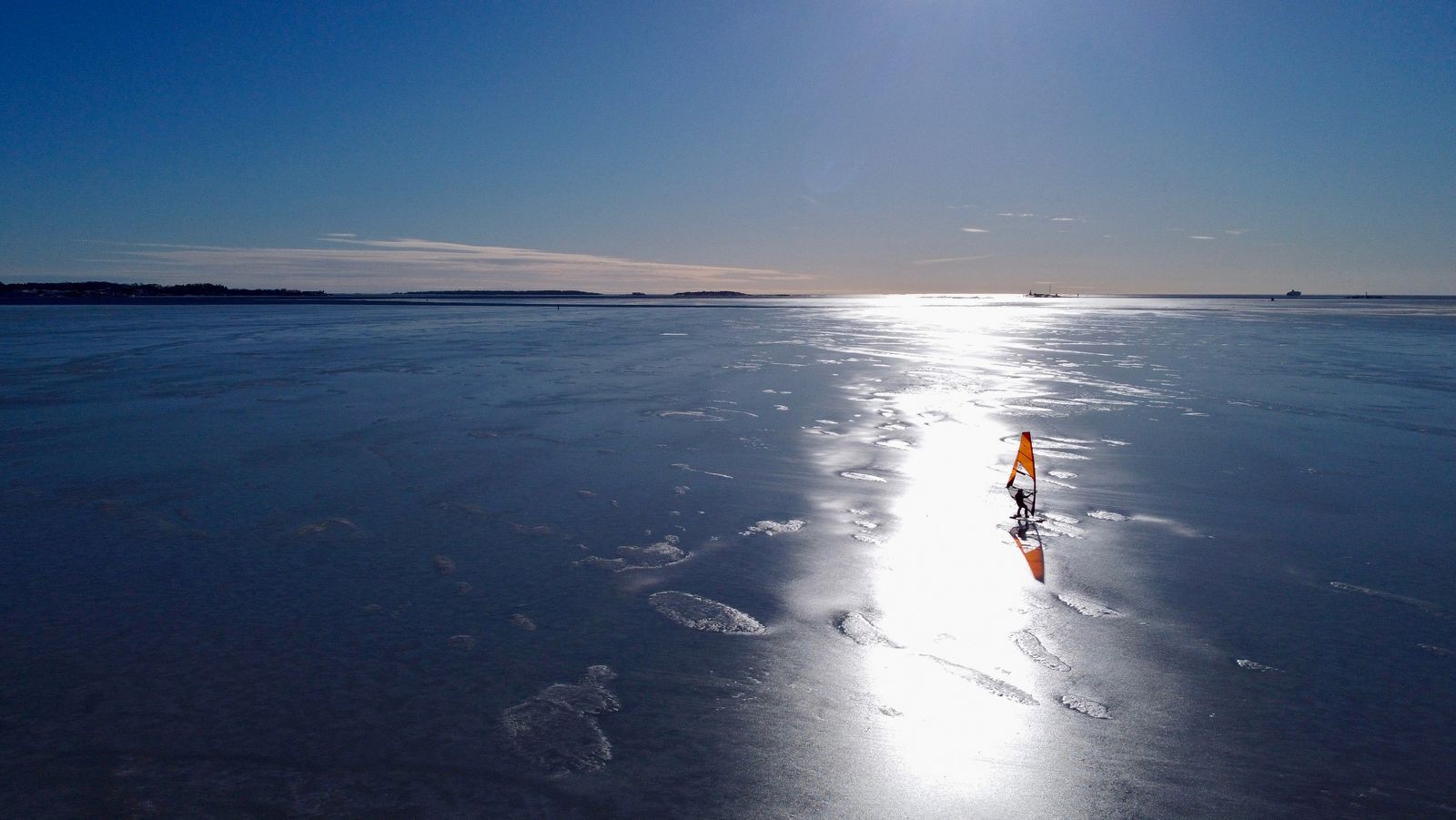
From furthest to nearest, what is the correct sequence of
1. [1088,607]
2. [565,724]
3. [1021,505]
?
[1021,505] → [1088,607] → [565,724]

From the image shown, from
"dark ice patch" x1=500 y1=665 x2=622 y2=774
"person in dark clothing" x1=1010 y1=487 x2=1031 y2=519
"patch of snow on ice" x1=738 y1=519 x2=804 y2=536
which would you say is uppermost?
"person in dark clothing" x1=1010 y1=487 x2=1031 y2=519

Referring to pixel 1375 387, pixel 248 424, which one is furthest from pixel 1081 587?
pixel 1375 387

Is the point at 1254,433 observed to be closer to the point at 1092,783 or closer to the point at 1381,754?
the point at 1381,754

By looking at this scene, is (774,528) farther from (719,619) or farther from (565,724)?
(565,724)

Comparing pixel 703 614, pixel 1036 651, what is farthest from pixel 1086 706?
pixel 703 614

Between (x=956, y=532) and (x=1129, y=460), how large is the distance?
397 cm

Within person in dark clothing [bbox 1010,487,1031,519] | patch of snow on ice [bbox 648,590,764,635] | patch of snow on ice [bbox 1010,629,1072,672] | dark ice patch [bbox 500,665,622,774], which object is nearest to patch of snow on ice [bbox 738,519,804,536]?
patch of snow on ice [bbox 648,590,764,635]

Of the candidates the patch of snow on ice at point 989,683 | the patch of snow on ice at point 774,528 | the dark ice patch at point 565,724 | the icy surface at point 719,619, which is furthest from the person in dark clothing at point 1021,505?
the dark ice patch at point 565,724

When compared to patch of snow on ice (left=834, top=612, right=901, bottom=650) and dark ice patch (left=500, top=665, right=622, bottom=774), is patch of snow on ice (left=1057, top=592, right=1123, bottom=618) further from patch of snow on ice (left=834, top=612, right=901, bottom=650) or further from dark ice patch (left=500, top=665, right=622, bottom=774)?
dark ice patch (left=500, top=665, right=622, bottom=774)

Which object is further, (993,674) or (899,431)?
(899,431)

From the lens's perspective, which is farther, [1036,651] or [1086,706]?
[1036,651]

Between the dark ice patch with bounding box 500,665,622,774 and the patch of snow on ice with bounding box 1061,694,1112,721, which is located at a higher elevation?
the patch of snow on ice with bounding box 1061,694,1112,721

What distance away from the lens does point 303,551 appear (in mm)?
6438

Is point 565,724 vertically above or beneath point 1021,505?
beneath
